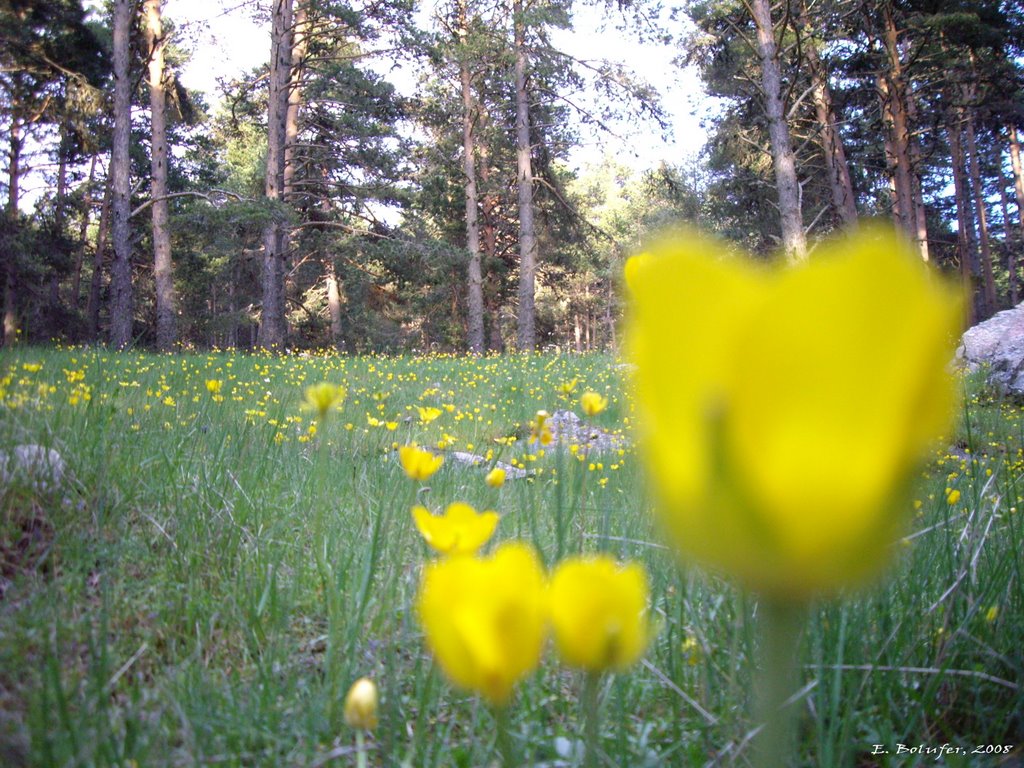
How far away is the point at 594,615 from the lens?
344 millimetres

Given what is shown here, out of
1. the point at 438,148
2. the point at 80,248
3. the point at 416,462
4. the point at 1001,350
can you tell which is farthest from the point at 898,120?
the point at 80,248

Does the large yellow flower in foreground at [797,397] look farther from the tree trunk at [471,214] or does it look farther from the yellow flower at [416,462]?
the tree trunk at [471,214]

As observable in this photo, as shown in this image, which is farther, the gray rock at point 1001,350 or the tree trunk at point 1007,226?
the tree trunk at point 1007,226

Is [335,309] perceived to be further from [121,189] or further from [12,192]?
[121,189]

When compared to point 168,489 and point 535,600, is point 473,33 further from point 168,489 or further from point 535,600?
point 535,600

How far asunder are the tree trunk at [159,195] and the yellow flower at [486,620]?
1376 centimetres

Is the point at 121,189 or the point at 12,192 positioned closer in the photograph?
the point at 121,189

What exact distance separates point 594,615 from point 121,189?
15019mm

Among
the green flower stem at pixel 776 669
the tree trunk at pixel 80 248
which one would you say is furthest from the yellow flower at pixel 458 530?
the tree trunk at pixel 80 248

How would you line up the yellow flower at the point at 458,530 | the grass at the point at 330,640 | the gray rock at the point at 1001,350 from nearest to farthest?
the yellow flower at the point at 458,530
the grass at the point at 330,640
the gray rock at the point at 1001,350

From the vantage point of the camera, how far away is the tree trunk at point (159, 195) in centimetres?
1265

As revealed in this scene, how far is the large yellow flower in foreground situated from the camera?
253mm

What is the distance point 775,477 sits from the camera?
267mm

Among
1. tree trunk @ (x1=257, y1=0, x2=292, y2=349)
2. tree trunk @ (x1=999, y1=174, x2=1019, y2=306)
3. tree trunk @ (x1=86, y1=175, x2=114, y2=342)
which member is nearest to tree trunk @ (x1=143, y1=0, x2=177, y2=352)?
tree trunk @ (x1=257, y1=0, x2=292, y2=349)
